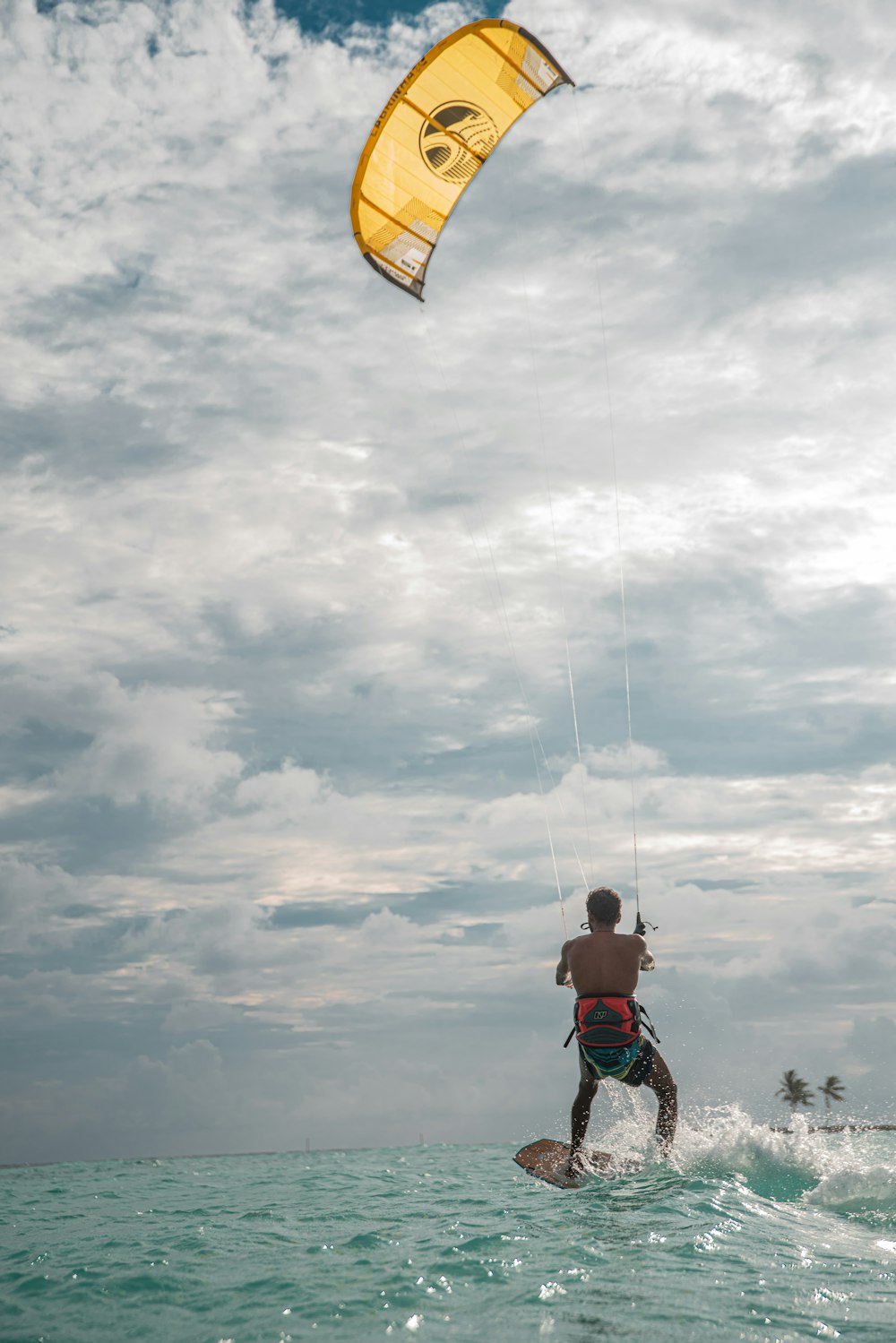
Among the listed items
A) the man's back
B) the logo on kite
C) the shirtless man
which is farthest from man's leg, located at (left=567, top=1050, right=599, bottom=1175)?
the logo on kite

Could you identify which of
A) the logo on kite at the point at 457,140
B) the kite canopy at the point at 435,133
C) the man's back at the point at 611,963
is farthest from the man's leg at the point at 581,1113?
the logo on kite at the point at 457,140

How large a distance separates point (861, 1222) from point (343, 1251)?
4.25 meters

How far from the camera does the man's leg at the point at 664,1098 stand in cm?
1052

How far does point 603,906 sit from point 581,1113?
2219 millimetres

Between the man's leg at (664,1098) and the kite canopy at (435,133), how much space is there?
10469mm

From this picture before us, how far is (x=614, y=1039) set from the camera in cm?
1026

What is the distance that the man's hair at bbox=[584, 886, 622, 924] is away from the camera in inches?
422

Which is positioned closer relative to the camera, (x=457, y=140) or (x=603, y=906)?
(x=603, y=906)

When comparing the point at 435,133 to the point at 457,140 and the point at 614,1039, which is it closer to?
the point at 457,140

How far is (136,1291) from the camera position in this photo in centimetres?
669

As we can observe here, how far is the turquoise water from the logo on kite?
12.8m

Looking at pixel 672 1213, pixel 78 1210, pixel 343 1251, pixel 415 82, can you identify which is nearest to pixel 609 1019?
pixel 672 1213

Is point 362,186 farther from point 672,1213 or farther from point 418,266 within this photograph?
point 672,1213

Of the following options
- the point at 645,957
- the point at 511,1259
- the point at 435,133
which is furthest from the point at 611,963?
the point at 435,133
